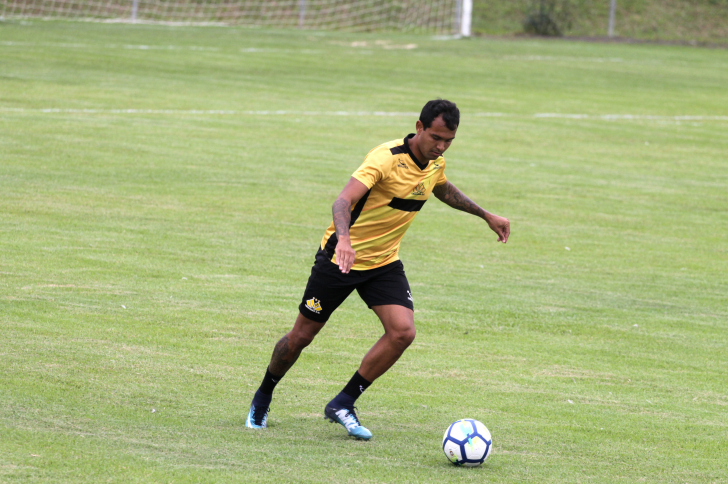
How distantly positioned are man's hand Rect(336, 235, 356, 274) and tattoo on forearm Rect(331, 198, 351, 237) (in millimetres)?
84

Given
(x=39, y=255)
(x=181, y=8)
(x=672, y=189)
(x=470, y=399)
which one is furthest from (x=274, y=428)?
(x=181, y=8)

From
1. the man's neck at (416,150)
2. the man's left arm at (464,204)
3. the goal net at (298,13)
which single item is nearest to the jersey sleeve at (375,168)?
the man's neck at (416,150)

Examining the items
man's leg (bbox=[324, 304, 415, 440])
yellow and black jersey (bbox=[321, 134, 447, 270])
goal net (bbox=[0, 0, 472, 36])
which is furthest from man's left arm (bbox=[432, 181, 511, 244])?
goal net (bbox=[0, 0, 472, 36])

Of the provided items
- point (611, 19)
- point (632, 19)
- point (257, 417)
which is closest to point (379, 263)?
point (257, 417)

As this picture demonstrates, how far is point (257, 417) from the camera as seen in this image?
692 cm

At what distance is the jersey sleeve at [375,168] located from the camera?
254 inches

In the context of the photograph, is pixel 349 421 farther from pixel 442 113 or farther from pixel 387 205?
pixel 442 113

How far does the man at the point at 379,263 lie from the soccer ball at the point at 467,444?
655 mm

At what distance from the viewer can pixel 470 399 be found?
26.0ft

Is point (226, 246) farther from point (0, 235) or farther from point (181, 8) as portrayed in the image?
point (181, 8)

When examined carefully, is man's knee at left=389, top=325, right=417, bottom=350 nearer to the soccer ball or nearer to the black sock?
the black sock

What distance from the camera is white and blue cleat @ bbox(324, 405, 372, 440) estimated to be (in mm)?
6758

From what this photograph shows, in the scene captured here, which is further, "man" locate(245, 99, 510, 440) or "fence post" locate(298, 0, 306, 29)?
"fence post" locate(298, 0, 306, 29)

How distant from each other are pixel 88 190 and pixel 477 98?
14.7 m
